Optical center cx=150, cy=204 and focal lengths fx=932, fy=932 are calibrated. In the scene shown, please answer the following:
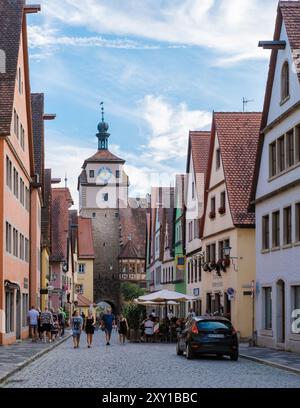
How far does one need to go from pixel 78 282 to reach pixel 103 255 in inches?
444

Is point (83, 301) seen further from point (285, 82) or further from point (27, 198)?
point (285, 82)

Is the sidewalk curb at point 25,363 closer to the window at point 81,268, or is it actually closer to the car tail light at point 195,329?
the car tail light at point 195,329

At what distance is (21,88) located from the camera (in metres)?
40.4

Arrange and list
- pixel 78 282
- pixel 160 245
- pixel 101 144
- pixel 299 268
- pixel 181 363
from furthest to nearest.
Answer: pixel 101 144
pixel 78 282
pixel 160 245
pixel 299 268
pixel 181 363

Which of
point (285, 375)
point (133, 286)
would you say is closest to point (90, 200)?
point (133, 286)

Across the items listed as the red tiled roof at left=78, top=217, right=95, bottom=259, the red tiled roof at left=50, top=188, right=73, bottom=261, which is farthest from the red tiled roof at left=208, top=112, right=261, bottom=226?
the red tiled roof at left=78, top=217, right=95, bottom=259

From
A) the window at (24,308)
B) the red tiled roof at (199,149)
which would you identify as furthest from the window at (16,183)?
the red tiled roof at (199,149)

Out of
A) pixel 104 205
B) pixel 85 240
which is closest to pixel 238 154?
pixel 85 240

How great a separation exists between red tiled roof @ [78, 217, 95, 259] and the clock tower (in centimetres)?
550

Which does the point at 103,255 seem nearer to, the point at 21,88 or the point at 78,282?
the point at 78,282

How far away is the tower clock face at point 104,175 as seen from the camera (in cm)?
13312

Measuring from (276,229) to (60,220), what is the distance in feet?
151

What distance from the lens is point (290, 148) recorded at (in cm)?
3231

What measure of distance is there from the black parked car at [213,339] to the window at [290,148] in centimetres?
690
